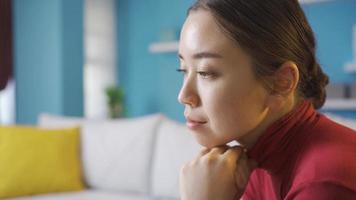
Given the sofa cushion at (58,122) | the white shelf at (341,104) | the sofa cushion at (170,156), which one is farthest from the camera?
the white shelf at (341,104)

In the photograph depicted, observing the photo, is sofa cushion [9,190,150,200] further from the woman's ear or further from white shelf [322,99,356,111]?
white shelf [322,99,356,111]

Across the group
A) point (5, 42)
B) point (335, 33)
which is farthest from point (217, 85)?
point (5, 42)

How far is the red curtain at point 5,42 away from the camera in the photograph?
4094mm

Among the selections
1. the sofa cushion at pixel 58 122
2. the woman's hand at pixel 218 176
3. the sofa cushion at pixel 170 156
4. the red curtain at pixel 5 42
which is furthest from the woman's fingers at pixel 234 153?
the red curtain at pixel 5 42

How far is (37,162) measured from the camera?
8.48 ft

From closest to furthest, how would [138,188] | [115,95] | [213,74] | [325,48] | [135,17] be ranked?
[213,74] → [138,188] → [325,48] → [115,95] → [135,17]

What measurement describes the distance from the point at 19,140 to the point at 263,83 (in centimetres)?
221

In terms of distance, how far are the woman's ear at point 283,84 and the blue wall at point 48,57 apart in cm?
356

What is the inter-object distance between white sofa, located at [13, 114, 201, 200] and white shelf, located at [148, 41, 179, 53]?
6.35ft

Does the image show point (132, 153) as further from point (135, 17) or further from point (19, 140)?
point (135, 17)

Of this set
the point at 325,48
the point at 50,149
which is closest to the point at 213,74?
the point at 50,149

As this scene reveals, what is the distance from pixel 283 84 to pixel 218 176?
7.5 inches

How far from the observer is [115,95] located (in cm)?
464

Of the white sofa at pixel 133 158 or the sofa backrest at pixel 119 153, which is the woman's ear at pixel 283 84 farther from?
the sofa backrest at pixel 119 153
